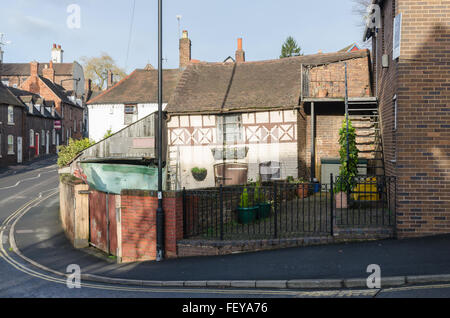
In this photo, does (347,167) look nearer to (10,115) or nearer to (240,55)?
(240,55)

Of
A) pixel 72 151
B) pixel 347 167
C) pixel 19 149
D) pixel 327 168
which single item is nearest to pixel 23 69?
pixel 19 149

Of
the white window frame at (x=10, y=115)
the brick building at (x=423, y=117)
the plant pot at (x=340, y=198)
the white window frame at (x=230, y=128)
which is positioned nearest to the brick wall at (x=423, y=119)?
the brick building at (x=423, y=117)

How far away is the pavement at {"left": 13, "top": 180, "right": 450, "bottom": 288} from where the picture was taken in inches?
313

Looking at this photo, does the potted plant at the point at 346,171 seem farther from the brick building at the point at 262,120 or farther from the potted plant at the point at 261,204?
the brick building at the point at 262,120

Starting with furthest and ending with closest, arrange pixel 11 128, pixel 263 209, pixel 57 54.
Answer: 1. pixel 57 54
2. pixel 11 128
3. pixel 263 209

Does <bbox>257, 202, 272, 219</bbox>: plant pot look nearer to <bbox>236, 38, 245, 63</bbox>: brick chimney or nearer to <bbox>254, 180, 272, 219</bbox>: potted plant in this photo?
<bbox>254, 180, 272, 219</bbox>: potted plant

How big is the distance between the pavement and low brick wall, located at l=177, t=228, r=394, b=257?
0.80 feet

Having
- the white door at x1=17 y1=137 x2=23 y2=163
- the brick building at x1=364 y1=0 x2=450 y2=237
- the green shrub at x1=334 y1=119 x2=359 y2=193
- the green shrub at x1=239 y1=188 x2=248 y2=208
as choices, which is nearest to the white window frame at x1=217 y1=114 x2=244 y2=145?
the green shrub at x1=334 y1=119 x2=359 y2=193

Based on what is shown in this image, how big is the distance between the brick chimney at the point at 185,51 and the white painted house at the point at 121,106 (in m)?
2.33

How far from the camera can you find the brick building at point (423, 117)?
10.5m

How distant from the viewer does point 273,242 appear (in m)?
10.7

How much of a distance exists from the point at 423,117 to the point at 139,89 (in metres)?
28.3

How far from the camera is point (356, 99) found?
733 inches

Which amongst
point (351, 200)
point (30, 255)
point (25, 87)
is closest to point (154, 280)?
point (30, 255)
